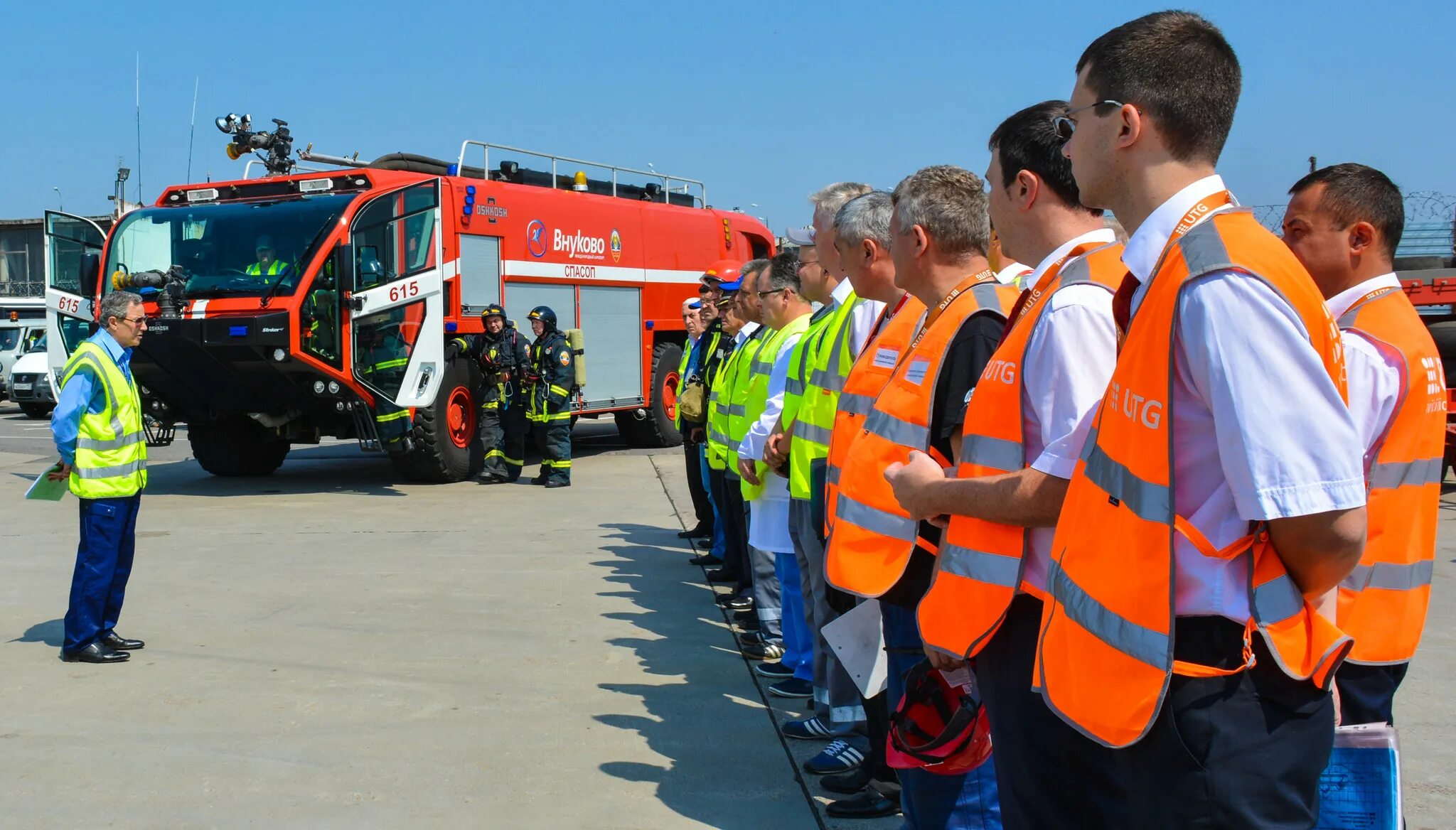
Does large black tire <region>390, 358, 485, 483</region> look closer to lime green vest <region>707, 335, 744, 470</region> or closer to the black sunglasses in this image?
lime green vest <region>707, 335, 744, 470</region>

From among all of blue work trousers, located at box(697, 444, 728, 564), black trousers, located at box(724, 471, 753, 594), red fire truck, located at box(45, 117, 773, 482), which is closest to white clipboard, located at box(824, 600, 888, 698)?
black trousers, located at box(724, 471, 753, 594)

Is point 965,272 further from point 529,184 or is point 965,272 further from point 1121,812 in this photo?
point 529,184

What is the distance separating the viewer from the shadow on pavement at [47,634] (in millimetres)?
6625

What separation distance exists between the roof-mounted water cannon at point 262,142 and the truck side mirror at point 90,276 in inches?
76.6

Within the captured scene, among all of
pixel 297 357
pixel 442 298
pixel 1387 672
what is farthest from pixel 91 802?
pixel 442 298

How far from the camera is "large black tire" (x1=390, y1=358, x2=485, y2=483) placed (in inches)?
494

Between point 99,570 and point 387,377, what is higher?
point 387,377

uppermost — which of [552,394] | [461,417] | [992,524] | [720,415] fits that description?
[992,524]

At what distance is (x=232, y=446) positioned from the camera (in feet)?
44.9

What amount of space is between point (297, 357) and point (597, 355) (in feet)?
15.6

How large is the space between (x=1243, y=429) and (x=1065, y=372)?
2.13ft

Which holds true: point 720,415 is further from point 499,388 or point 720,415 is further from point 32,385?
point 32,385

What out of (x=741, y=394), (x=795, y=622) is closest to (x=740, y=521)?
(x=741, y=394)

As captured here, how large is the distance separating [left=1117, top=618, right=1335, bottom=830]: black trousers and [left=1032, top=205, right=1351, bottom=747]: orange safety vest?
0.08 ft
